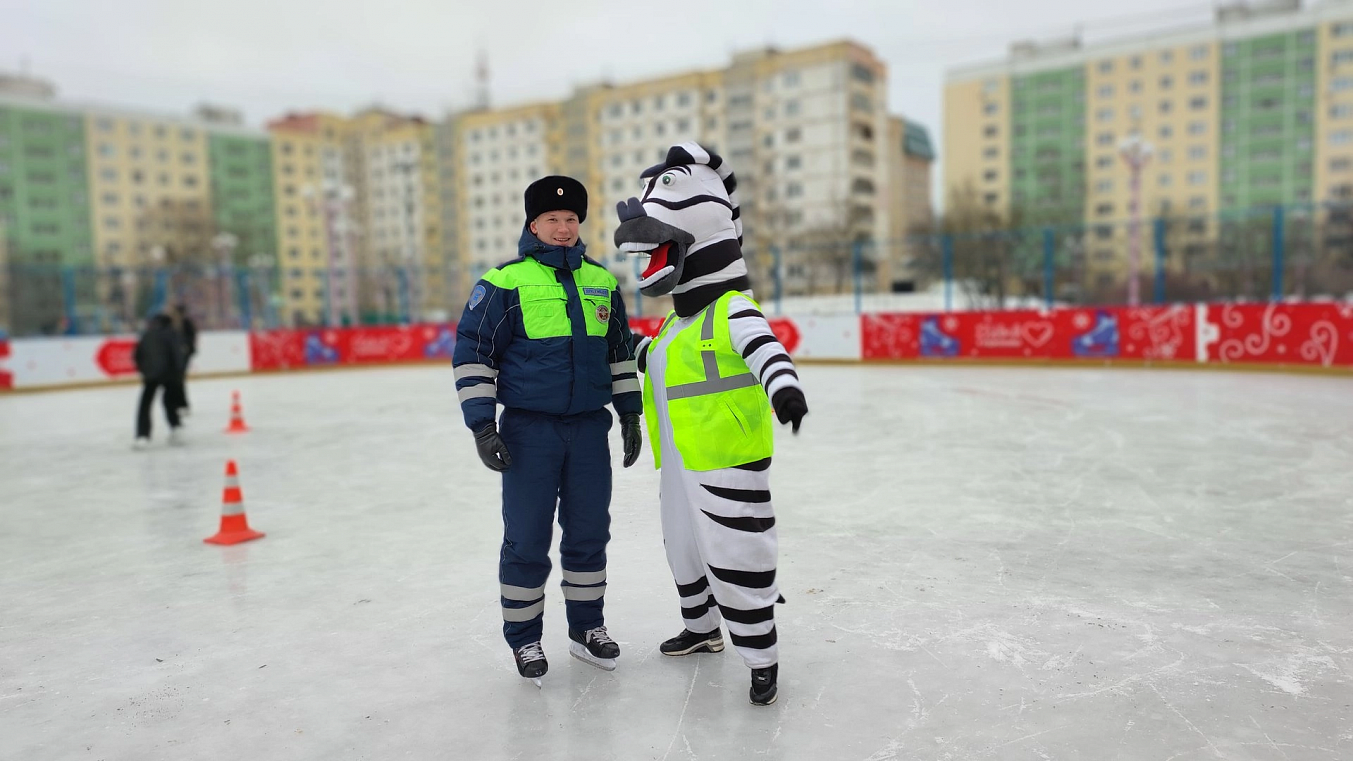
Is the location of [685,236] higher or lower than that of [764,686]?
higher

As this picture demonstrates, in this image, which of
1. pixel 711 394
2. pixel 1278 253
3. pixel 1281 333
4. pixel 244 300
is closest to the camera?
pixel 711 394

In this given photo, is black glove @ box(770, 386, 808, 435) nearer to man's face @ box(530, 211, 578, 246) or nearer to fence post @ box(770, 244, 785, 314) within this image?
man's face @ box(530, 211, 578, 246)

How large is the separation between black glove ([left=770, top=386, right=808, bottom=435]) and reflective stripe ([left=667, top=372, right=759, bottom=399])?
276mm

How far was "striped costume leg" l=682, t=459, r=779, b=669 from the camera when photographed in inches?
119

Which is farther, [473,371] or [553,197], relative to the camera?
[553,197]

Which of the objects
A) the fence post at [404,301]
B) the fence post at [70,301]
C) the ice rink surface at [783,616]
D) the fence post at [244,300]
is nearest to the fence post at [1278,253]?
the ice rink surface at [783,616]

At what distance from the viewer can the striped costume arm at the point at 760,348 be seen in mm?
2820

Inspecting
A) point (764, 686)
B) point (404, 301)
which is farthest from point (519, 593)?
point (404, 301)

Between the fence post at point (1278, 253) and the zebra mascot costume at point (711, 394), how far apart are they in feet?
54.3

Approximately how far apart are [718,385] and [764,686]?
3.42 feet

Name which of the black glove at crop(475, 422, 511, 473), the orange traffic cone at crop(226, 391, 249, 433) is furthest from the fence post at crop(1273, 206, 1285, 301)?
the black glove at crop(475, 422, 511, 473)

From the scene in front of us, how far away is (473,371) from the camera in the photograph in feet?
10.4

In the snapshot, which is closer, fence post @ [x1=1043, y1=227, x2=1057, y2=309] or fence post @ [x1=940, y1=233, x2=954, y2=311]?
fence post @ [x1=1043, y1=227, x2=1057, y2=309]

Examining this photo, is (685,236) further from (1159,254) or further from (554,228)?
(1159,254)
